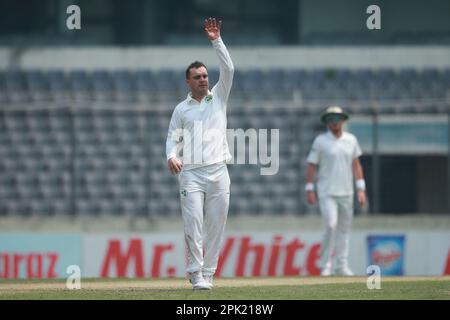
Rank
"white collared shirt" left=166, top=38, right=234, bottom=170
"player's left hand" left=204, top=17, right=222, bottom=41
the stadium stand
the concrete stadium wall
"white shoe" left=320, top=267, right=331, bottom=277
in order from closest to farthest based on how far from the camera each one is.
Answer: "player's left hand" left=204, top=17, right=222, bottom=41 < "white collared shirt" left=166, top=38, right=234, bottom=170 < "white shoe" left=320, top=267, right=331, bottom=277 < the stadium stand < the concrete stadium wall

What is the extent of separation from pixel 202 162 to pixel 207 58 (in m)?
12.4

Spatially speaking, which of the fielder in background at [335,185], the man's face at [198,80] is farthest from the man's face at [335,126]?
the man's face at [198,80]

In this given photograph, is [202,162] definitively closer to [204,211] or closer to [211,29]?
[204,211]

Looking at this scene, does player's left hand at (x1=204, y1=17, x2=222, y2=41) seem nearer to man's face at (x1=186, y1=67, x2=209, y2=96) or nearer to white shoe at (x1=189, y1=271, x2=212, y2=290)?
man's face at (x1=186, y1=67, x2=209, y2=96)

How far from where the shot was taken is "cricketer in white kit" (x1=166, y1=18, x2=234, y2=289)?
43.5 ft

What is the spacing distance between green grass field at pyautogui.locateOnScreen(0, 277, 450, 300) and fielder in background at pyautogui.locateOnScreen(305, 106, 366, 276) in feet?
7.44

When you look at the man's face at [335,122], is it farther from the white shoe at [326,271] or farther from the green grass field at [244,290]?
the green grass field at [244,290]

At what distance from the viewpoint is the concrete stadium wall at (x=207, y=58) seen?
84.5 ft

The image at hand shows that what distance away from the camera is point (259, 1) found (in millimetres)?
26656

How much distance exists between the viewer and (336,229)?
1844 cm

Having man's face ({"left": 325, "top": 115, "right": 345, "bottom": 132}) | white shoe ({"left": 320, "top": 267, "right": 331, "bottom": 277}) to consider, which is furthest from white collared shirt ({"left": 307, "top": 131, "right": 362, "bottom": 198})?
white shoe ({"left": 320, "top": 267, "right": 331, "bottom": 277})

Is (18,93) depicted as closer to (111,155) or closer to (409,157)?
(111,155)

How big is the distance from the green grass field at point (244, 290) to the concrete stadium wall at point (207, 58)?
10.2 metres

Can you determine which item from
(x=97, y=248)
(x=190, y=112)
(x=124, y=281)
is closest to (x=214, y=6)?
(x=97, y=248)
